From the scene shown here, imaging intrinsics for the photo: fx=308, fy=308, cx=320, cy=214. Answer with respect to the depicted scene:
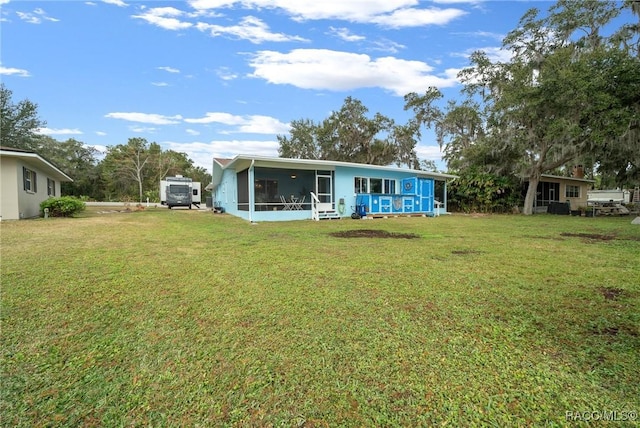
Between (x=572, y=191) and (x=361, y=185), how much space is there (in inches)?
710

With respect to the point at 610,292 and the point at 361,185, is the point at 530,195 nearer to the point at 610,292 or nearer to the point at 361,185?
the point at 361,185

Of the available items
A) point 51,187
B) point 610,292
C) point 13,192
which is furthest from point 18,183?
point 610,292

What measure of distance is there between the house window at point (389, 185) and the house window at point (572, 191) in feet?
48.5

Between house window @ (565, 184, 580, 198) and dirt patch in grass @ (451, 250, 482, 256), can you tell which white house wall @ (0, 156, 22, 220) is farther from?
house window @ (565, 184, 580, 198)

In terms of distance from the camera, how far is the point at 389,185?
16750 mm

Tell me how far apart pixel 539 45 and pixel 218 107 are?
71.7ft

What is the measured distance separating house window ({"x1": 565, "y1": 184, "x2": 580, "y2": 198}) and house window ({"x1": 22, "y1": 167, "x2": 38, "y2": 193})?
3130cm

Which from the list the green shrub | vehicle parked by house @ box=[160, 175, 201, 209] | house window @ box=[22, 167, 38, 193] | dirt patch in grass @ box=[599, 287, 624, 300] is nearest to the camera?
dirt patch in grass @ box=[599, 287, 624, 300]

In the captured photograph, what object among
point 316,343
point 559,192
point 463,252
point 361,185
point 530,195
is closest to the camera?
point 316,343

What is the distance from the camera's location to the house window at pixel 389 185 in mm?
16594

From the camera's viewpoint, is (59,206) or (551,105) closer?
(59,206)

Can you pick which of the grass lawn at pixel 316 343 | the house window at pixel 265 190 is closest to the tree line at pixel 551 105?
the grass lawn at pixel 316 343

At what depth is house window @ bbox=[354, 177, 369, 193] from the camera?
15.5 meters

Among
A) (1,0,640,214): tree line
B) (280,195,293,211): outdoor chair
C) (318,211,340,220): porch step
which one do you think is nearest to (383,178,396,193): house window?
(318,211,340,220): porch step
